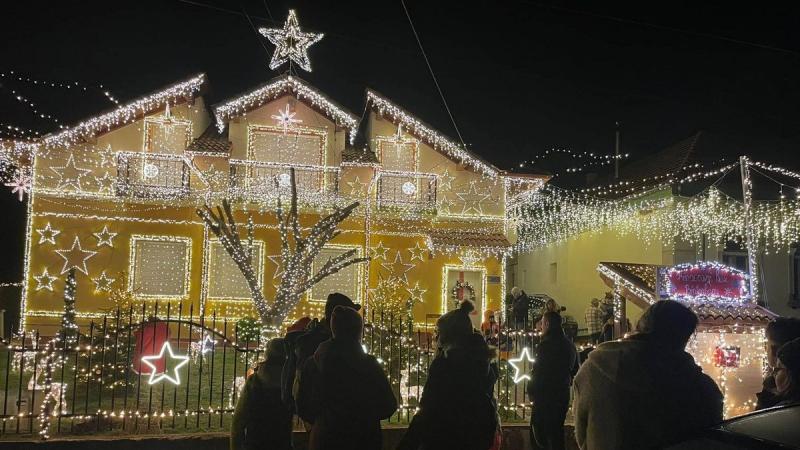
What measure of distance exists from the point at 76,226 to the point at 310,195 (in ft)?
21.5

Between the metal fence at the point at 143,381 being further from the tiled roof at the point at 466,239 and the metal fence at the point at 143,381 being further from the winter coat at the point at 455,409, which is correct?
the tiled roof at the point at 466,239

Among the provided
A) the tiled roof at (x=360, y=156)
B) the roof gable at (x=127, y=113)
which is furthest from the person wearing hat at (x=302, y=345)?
the roof gable at (x=127, y=113)

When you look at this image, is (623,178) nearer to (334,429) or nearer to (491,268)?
(491,268)

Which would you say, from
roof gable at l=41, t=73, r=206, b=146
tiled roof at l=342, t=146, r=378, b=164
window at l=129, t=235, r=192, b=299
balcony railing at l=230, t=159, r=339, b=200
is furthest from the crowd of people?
roof gable at l=41, t=73, r=206, b=146

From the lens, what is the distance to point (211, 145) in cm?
1692

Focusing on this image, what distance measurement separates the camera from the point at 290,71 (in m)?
18.2

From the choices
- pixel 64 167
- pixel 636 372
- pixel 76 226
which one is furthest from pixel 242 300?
pixel 636 372

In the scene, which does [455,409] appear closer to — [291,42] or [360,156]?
[360,156]

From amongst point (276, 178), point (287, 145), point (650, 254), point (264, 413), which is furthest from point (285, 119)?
point (264, 413)

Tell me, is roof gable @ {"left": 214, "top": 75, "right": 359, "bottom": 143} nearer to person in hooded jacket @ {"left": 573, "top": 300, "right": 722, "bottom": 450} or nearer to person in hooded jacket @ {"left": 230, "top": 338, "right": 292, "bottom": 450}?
person in hooded jacket @ {"left": 230, "top": 338, "right": 292, "bottom": 450}

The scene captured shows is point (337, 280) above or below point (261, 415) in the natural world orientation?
above

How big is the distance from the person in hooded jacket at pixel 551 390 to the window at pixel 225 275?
1254cm

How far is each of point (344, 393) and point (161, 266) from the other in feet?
48.8

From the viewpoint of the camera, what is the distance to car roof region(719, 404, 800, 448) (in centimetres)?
238
